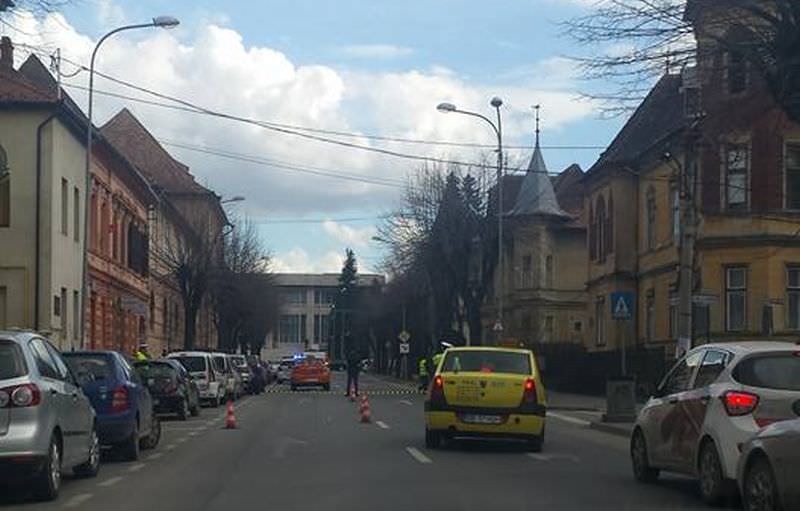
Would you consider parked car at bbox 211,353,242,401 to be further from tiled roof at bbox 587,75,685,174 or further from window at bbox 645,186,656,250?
window at bbox 645,186,656,250

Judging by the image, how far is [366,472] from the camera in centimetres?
1708

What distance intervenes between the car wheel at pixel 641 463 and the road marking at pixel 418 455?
3.30 m

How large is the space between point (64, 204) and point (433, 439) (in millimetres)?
26279

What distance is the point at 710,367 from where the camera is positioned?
47.6 ft

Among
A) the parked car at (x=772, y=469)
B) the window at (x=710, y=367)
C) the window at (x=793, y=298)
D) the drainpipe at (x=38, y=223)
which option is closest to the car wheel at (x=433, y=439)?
the window at (x=710, y=367)

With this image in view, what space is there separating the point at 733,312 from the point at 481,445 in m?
24.8

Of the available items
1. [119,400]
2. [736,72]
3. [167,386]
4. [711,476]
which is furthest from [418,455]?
[167,386]

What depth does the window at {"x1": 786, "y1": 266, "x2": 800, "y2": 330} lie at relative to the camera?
144 feet

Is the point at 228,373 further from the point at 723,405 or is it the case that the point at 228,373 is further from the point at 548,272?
the point at 548,272

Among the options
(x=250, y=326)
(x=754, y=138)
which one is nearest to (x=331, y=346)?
(x=250, y=326)

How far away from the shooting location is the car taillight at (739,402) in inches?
527

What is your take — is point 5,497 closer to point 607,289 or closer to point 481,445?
point 481,445

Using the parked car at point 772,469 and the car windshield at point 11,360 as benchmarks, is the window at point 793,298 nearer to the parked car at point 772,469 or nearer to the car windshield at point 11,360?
the parked car at point 772,469

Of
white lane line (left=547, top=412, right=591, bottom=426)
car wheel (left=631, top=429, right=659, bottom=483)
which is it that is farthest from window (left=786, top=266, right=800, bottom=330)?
car wheel (left=631, top=429, right=659, bottom=483)
